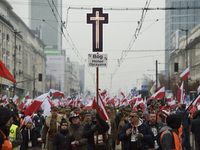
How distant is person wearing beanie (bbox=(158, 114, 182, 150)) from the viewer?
515 centimetres

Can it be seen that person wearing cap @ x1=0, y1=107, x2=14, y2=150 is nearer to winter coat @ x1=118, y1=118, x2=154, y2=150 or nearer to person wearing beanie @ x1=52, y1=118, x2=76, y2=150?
winter coat @ x1=118, y1=118, x2=154, y2=150

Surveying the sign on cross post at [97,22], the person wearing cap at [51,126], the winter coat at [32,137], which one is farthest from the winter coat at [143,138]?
the person wearing cap at [51,126]

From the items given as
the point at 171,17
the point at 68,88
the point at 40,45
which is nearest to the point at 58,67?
the point at 68,88

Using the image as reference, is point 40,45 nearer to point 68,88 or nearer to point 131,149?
point 68,88

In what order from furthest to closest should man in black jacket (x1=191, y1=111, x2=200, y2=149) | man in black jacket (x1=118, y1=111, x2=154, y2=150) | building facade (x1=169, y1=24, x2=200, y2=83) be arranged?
building facade (x1=169, y1=24, x2=200, y2=83)
man in black jacket (x1=191, y1=111, x2=200, y2=149)
man in black jacket (x1=118, y1=111, x2=154, y2=150)

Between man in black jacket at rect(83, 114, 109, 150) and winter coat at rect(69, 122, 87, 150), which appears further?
winter coat at rect(69, 122, 87, 150)

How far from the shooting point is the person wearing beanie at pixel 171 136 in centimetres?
515

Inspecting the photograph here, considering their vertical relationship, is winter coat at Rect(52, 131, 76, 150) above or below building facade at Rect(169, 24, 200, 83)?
below

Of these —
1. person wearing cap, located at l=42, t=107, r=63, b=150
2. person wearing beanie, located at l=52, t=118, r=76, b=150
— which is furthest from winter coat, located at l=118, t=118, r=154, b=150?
person wearing cap, located at l=42, t=107, r=63, b=150

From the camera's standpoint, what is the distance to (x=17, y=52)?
74688 millimetres

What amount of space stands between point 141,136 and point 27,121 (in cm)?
364

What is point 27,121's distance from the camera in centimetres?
918

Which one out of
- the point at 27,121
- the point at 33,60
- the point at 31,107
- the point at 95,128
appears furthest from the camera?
the point at 33,60

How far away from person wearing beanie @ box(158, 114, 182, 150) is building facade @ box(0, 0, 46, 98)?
33491 mm
